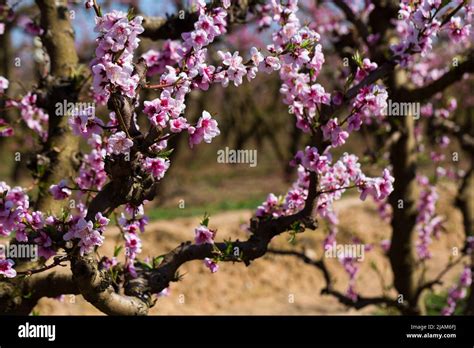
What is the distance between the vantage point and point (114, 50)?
120 inches

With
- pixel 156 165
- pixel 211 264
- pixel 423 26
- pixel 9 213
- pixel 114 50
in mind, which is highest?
pixel 423 26

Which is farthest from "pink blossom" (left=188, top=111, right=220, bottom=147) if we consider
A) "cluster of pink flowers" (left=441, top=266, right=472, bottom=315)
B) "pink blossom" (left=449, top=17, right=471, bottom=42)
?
"cluster of pink flowers" (left=441, top=266, right=472, bottom=315)

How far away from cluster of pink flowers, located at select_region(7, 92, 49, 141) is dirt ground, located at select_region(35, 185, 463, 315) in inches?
155

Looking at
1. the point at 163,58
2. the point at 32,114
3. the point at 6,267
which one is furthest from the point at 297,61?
the point at 32,114

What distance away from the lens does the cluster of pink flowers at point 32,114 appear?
4.80m

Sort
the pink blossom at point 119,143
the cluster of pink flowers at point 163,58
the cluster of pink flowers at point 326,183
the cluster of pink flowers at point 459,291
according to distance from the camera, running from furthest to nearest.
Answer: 1. the cluster of pink flowers at point 459,291
2. the cluster of pink flowers at point 163,58
3. the cluster of pink flowers at point 326,183
4. the pink blossom at point 119,143

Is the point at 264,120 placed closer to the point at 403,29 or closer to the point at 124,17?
the point at 403,29

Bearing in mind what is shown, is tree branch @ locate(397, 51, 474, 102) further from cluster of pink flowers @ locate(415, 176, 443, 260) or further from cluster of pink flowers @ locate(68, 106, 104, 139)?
cluster of pink flowers @ locate(68, 106, 104, 139)

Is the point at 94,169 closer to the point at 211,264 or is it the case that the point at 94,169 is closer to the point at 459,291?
the point at 211,264

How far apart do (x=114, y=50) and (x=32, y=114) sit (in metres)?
2.36

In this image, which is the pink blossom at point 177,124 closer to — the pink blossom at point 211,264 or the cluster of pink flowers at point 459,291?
the pink blossom at point 211,264

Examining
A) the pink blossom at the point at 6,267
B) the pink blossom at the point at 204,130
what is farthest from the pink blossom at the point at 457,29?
the pink blossom at the point at 6,267

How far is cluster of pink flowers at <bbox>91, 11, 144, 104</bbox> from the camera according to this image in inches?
117

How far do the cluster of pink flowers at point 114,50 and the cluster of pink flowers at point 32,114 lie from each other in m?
1.78
